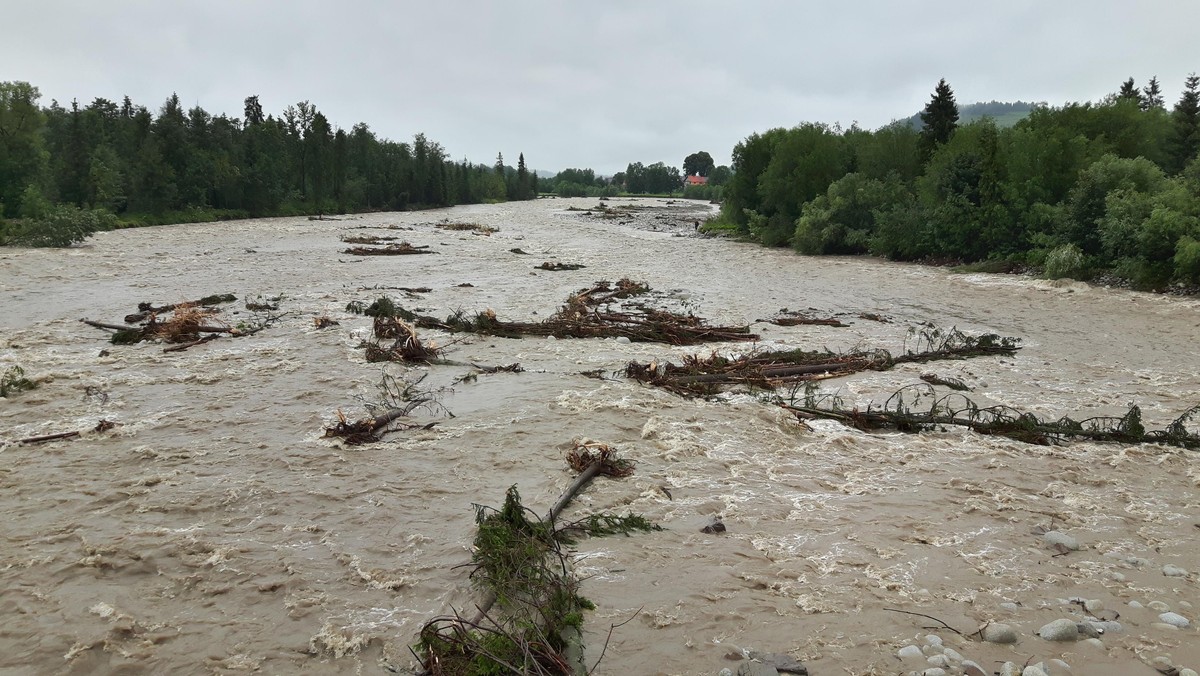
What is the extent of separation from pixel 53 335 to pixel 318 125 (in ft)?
259

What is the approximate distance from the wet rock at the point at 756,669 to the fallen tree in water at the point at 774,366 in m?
6.61

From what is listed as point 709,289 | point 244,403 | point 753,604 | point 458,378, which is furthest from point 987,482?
point 709,289

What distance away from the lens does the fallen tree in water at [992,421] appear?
8.52 m

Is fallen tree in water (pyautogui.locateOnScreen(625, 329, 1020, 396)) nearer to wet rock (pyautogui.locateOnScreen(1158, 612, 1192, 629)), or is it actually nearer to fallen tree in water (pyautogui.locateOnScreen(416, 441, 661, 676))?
fallen tree in water (pyautogui.locateOnScreen(416, 441, 661, 676))

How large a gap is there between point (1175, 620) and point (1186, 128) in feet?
156

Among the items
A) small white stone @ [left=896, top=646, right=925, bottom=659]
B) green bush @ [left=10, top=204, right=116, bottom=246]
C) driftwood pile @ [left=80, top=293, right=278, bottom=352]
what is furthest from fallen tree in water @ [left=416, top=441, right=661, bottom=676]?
green bush @ [left=10, top=204, right=116, bottom=246]

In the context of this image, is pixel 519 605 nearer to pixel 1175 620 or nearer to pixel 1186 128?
pixel 1175 620

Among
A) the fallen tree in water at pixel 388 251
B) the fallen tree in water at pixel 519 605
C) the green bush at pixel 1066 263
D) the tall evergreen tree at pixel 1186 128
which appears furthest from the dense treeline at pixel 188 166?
the tall evergreen tree at pixel 1186 128

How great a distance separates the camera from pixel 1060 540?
5.94m

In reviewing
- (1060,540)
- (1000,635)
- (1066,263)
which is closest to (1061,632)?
(1000,635)

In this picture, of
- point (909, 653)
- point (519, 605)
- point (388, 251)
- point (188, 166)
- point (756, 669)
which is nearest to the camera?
point (756, 669)

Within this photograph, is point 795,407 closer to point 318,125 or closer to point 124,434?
point 124,434

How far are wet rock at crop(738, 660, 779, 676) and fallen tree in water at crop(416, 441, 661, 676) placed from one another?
1050 mm

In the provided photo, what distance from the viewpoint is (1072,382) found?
11703 mm
